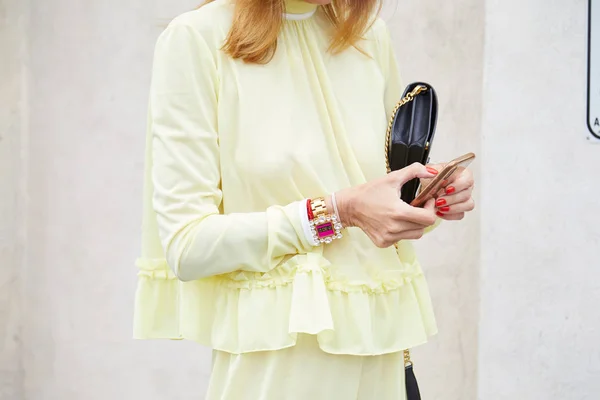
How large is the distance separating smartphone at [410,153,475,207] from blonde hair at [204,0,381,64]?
330mm

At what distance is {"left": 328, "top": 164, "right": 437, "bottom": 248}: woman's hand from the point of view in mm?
1196

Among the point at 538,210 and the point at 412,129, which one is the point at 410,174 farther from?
the point at 538,210

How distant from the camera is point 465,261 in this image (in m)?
3.00

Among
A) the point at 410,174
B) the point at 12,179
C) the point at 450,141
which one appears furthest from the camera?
the point at 12,179

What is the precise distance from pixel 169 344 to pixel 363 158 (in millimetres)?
2105

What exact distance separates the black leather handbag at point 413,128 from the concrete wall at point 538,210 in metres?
1.57

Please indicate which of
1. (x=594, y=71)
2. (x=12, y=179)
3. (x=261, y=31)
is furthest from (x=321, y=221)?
(x=12, y=179)

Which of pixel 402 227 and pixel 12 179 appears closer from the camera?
pixel 402 227

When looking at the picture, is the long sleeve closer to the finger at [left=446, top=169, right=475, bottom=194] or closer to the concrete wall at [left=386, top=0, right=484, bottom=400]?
the finger at [left=446, top=169, right=475, bottom=194]

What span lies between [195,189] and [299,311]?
0.25 meters

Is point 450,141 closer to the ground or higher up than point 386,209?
higher up

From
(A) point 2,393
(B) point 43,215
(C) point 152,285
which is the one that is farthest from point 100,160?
(C) point 152,285

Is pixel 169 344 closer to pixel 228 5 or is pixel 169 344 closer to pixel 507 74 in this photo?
pixel 507 74

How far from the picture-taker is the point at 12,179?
3496 millimetres
